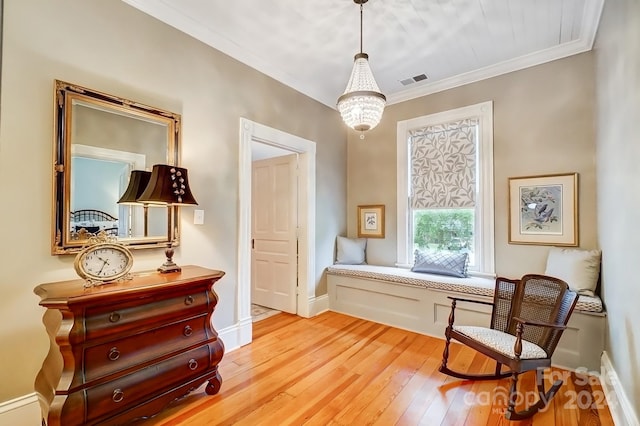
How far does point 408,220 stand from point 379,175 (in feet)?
2.49

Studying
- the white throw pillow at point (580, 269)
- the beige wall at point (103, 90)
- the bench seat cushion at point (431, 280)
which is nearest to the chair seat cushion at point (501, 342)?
the bench seat cushion at point (431, 280)

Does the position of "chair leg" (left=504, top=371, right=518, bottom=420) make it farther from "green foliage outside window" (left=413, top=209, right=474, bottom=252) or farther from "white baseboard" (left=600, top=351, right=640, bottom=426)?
"green foliage outside window" (left=413, top=209, right=474, bottom=252)

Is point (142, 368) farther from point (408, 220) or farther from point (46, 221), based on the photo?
point (408, 220)

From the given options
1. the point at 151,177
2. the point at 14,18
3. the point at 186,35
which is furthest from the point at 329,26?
the point at 14,18

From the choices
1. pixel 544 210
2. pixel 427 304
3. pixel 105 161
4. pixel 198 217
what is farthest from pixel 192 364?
pixel 544 210

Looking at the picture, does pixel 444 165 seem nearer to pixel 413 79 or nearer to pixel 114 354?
pixel 413 79

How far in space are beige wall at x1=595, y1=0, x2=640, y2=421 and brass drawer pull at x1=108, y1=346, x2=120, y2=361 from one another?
277 centimetres

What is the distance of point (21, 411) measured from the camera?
1719 millimetres

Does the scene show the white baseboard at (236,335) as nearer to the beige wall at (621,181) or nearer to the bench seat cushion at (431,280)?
the bench seat cushion at (431,280)

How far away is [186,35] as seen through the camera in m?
2.55

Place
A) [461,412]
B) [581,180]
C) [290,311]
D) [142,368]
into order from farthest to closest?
[290,311], [581,180], [461,412], [142,368]

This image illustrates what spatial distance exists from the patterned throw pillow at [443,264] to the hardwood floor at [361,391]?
0.78 metres

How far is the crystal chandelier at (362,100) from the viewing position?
211 cm

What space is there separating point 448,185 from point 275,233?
92.0 inches
